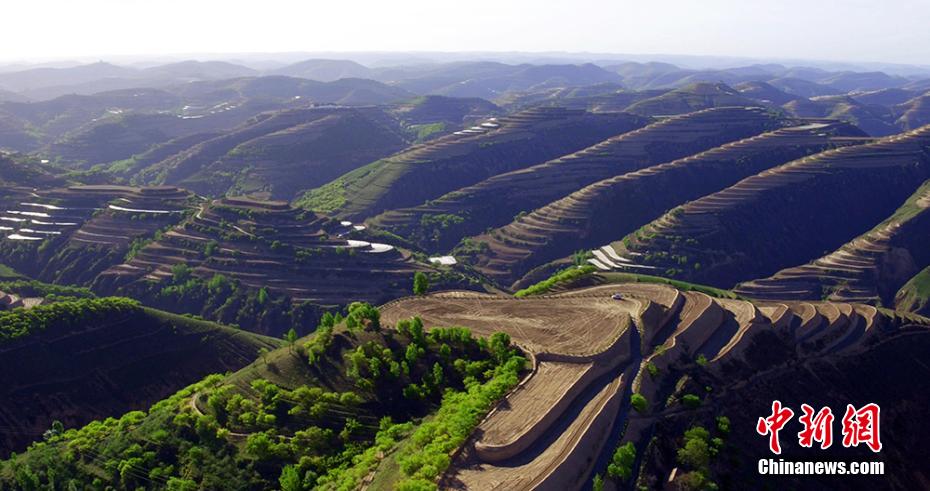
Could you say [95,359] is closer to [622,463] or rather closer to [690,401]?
[622,463]

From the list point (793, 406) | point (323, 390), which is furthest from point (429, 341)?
point (793, 406)

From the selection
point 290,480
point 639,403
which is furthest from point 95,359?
point 639,403

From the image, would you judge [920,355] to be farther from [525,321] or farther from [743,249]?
[743,249]

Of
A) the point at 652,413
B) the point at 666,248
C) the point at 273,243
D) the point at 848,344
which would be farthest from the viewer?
the point at 666,248

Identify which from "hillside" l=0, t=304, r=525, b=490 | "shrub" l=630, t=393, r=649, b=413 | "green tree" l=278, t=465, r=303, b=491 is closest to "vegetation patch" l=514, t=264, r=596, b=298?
"hillside" l=0, t=304, r=525, b=490

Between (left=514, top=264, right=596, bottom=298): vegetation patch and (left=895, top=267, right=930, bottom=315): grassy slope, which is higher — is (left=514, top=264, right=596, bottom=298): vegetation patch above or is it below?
above

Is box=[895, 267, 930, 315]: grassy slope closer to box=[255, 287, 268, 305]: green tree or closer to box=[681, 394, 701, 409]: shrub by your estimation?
box=[681, 394, 701, 409]: shrub

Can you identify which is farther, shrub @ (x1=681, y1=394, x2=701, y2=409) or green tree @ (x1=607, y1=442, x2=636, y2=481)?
shrub @ (x1=681, y1=394, x2=701, y2=409)
